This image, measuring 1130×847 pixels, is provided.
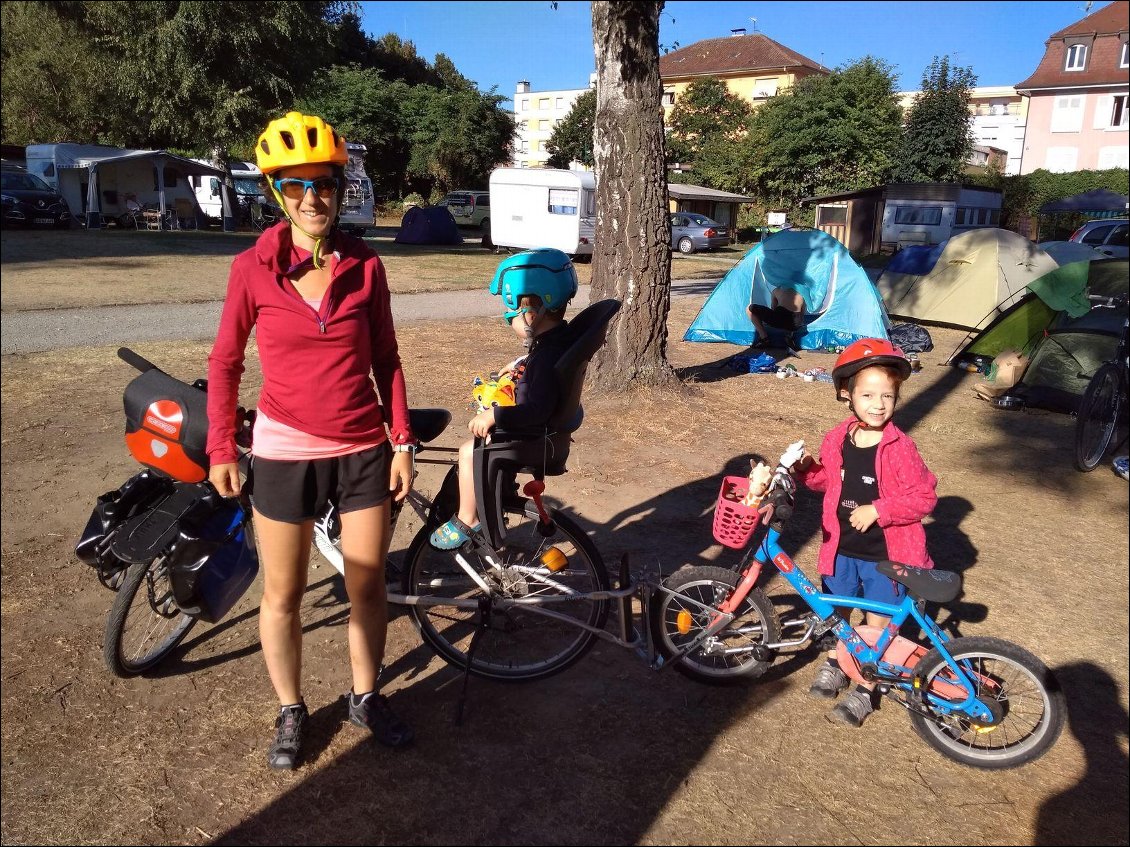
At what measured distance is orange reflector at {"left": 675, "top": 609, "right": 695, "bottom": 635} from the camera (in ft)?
10.5

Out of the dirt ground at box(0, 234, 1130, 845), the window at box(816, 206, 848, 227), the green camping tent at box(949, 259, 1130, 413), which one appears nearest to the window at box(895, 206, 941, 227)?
the window at box(816, 206, 848, 227)

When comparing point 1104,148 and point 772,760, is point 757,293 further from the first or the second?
point 1104,148

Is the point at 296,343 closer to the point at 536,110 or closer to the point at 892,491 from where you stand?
the point at 892,491

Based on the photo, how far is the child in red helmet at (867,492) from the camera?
2.99 metres

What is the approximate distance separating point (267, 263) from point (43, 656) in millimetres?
1977

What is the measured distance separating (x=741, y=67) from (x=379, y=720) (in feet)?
168

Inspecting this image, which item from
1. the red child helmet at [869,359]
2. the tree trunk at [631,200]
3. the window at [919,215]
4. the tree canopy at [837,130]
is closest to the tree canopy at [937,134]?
the tree canopy at [837,130]

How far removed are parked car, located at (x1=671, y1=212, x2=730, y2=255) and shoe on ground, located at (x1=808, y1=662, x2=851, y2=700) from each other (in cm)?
2857

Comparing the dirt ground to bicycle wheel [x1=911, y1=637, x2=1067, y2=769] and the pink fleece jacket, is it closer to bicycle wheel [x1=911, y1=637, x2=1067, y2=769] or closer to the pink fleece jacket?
bicycle wheel [x1=911, y1=637, x2=1067, y2=769]

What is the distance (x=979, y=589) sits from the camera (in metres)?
4.23

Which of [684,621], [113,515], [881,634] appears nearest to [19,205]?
[113,515]

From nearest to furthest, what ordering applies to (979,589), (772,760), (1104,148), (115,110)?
1. (1104,148)
2. (772,760)
3. (979,589)
4. (115,110)

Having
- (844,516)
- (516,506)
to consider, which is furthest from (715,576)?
(516,506)

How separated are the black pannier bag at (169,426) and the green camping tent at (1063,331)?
755 centimetres
